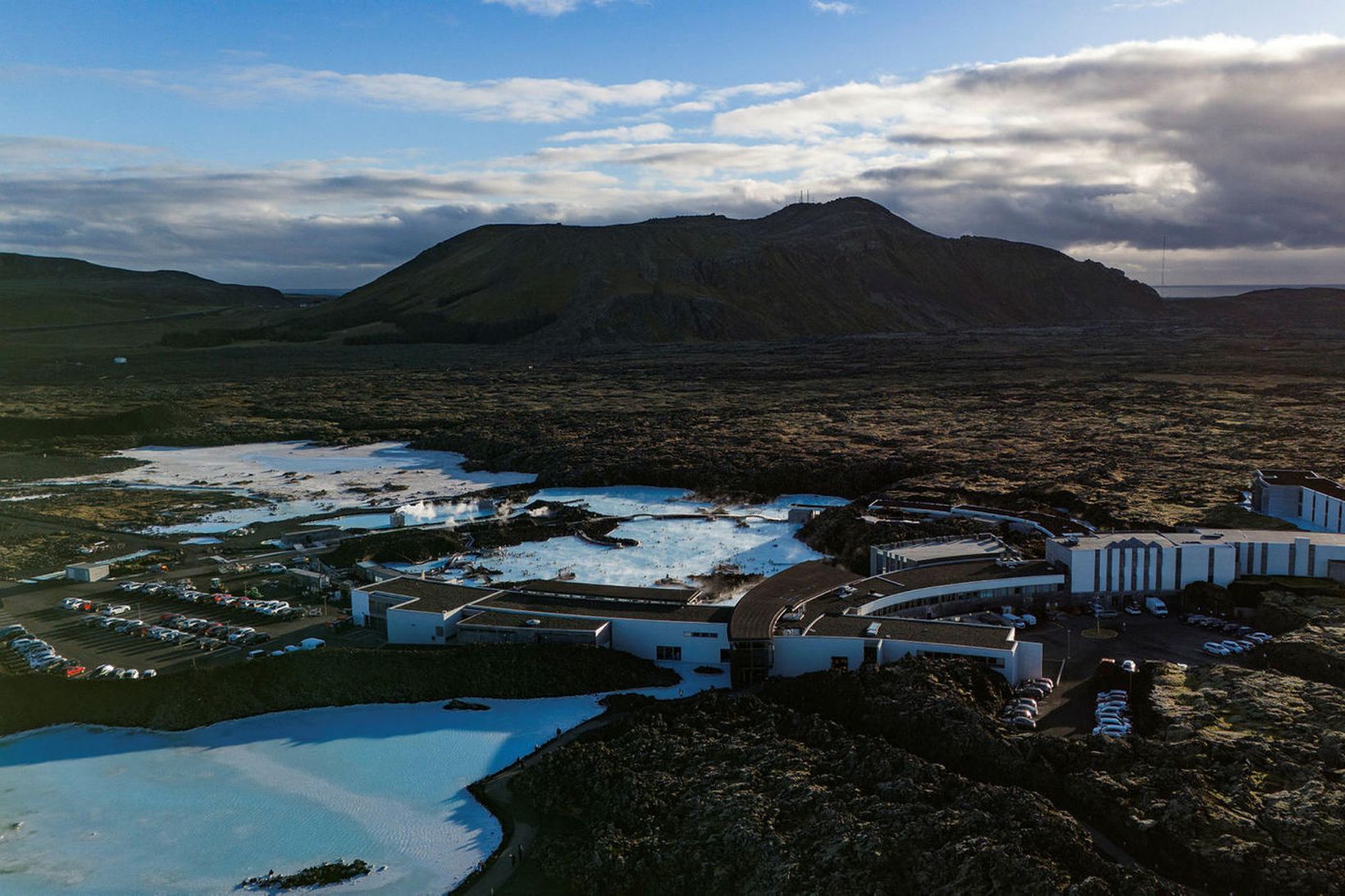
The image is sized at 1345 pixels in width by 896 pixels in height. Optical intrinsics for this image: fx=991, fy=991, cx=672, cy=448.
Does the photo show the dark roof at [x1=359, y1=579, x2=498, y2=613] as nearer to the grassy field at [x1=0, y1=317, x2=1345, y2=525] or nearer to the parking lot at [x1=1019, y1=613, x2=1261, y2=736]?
Answer: the parking lot at [x1=1019, y1=613, x2=1261, y2=736]

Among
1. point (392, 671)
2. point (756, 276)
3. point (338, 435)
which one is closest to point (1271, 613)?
point (392, 671)

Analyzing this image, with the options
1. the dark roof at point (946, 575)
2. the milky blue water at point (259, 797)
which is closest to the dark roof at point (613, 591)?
the dark roof at point (946, 575)

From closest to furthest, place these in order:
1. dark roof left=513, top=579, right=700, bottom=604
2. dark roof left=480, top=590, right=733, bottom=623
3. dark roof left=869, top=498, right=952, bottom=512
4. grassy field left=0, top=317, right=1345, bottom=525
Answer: dark roof left=480, top=590, right=733, bottom=623
dark roof left=513, top=579, right=700, bottom=604
dark roof left=869, top=498, right=952, bottom=512
grassy field left=0, top=317, right=1345, bottom=525

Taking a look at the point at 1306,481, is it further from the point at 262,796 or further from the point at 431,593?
the point at 262,796

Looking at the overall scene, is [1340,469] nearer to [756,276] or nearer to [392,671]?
[392,671]

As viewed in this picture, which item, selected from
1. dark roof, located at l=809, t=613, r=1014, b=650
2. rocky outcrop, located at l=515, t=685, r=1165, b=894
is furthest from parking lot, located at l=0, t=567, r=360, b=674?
dark roof, located at l=809, t=613, r=1014, b=650

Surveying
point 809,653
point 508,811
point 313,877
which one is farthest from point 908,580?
point 313,877
